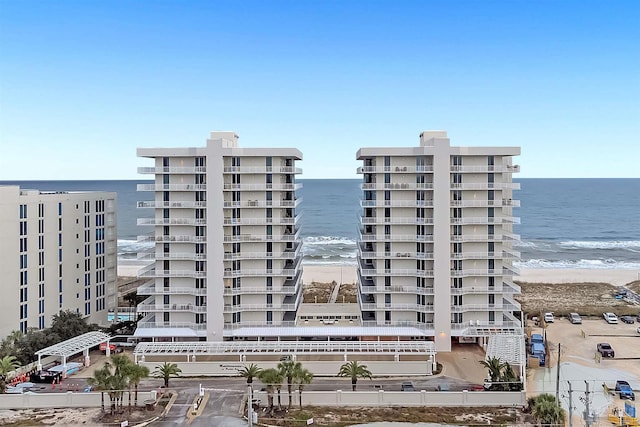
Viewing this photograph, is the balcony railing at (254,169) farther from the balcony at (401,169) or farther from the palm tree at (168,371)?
the palm tree at (168,371)

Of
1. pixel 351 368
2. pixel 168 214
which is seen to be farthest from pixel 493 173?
pixel 168 214

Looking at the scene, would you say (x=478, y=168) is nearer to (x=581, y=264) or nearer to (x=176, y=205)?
(x=176, y=205)

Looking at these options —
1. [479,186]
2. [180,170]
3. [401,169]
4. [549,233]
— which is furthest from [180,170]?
[549,233]

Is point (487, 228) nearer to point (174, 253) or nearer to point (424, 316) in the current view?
point (424, 316)

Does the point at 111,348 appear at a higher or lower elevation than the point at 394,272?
lower

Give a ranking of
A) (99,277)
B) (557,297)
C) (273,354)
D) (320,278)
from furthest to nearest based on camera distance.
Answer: (320,278) < (557,297) < (99,277) < (273,354)

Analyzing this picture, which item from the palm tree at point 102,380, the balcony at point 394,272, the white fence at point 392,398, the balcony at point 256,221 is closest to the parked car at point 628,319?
the balcony at point 394,272
